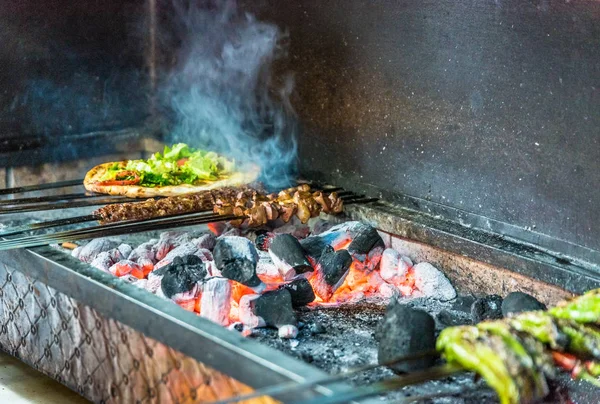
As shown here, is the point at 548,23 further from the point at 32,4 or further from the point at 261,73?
the point at 32,4

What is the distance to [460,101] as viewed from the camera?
603 cm

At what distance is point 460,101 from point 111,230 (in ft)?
8.38

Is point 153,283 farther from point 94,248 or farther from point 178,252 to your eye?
point 94,248

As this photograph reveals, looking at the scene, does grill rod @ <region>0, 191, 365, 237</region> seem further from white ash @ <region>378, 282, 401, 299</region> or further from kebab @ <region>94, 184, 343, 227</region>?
white ash @ <region>378, 282, 401, 299</region>

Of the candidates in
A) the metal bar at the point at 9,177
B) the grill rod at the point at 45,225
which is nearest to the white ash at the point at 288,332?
→ the grill rod at the point at 45,225

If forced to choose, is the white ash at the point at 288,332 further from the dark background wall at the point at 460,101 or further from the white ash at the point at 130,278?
the dark background wall at the point at 460,101

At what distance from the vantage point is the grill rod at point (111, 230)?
17.3 ft

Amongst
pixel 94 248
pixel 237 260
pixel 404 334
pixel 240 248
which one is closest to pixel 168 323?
pixel 404 334

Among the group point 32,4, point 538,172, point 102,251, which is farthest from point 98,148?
point 538,172

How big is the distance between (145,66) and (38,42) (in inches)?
46.9

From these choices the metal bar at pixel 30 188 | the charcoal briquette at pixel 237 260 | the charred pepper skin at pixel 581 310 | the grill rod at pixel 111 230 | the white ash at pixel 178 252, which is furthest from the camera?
the metal bar at pixel 30 188

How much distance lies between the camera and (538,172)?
218 inches

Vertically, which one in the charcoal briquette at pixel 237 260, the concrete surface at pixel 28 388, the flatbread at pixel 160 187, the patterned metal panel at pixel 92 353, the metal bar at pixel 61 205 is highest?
the metal bar at pixel 61 205

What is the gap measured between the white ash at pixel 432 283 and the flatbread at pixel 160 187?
1948 mm
